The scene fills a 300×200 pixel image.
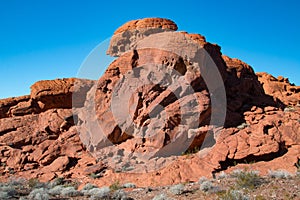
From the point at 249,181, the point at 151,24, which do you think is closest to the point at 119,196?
the point at 249,181

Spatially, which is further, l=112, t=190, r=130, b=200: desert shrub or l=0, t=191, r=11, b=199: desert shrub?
l=112, t=190, r=130, b=200: desert shrub

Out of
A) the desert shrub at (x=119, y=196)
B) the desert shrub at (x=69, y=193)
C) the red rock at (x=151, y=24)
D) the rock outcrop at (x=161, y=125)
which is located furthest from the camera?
the red rock at (x=151, y=24)

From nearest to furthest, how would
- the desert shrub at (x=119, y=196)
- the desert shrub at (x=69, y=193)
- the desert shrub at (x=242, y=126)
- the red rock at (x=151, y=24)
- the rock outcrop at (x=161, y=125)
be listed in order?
the desert shrub at (x=119, y=196) → the desert shrub at (x=69, y=193) → the rock outcrop at (x=161, y=125) → the desert shrub at (x=242, y=126) → the red rock at (x=151, y=24)

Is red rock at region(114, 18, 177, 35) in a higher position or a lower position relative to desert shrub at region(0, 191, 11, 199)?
higher

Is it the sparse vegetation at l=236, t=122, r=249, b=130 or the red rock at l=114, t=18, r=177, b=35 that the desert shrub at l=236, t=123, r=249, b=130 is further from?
the red rock at l=114, t=18, r=177, b=35

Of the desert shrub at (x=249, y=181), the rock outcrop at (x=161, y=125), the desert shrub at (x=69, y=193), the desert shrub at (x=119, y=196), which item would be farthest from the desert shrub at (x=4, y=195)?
the desert shrub at (x=249, y=181)

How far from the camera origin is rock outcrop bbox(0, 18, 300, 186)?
15102 mm

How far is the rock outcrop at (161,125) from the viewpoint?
1510 cm

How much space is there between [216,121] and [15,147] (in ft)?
53.5

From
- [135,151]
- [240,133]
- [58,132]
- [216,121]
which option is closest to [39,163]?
[58,132]

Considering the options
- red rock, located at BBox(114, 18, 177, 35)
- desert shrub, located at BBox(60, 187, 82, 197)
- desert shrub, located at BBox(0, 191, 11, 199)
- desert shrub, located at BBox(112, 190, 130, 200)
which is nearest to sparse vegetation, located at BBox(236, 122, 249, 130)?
red rock, located at BBox(114, 18, 177, 35)

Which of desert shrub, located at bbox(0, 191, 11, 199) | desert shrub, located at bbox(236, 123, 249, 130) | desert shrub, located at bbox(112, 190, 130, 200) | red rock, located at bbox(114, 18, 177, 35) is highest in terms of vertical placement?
red rock, located at bbox(114, 18, 177, 35)

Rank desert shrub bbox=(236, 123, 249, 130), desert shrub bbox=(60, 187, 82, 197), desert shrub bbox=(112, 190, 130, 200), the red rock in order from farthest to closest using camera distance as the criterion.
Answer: the red rock < desert shrub bbox=(236, 123, 249, 130) < desert shrub bbox=(60, 187, 82, 197) < desert shrub bbox=(112, 190, 130, 200)

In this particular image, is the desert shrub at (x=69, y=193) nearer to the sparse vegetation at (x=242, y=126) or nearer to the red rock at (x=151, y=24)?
the sparse vegetation at (x=242, y=126)
